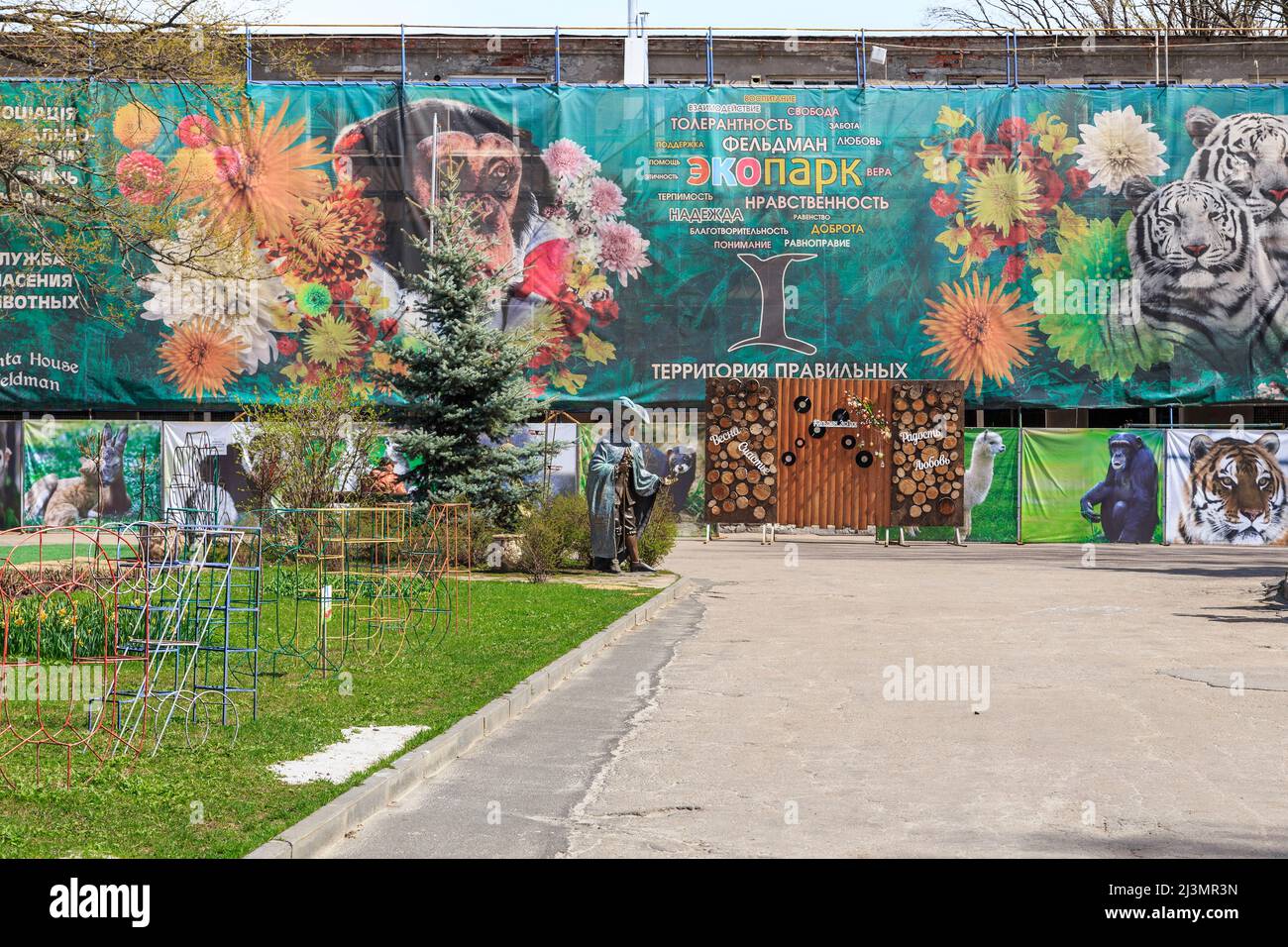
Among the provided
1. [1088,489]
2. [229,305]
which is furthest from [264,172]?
[1088,489]

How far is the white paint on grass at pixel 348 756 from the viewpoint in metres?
8.30

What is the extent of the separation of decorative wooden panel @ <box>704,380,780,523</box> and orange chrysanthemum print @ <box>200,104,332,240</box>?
40.5 feet

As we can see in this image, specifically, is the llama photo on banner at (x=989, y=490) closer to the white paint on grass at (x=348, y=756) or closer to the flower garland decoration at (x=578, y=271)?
the flower garland decoration at (x=578, y=271)

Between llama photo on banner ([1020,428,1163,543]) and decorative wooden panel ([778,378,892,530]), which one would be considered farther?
llama photo on banner ([1020,428,1163,543])

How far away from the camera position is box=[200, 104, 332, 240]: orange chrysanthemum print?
38.1 metres

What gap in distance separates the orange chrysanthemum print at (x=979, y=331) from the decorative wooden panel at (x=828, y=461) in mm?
4299

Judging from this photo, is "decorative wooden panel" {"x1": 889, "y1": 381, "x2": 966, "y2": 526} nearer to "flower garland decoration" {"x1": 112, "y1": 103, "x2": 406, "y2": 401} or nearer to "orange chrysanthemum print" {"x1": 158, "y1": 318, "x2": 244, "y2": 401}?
"flower garland decoration" {"x1": 112, "y1": 103, "x2": 406, "y2": 401}

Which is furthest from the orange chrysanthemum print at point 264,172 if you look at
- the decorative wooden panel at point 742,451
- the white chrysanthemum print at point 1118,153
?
the white chrysanthemum print at point 1118,153

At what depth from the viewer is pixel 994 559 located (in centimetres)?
3070

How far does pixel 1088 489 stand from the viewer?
36.5 meters

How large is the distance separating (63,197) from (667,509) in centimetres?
1308

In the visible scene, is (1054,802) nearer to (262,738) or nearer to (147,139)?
(262,738)

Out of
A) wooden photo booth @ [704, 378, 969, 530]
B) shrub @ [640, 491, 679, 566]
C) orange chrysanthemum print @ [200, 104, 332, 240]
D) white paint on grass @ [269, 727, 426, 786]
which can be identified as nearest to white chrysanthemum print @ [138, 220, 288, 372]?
orange chrysanthemum print @ [200, 104, 332, 240]

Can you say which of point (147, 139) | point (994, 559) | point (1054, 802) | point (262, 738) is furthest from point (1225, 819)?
point (147, 139)
